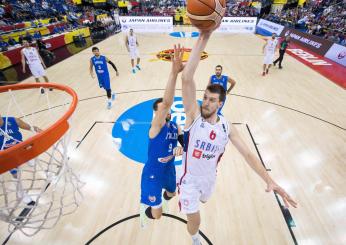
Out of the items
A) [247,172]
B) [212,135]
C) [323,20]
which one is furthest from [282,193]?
[323,20]

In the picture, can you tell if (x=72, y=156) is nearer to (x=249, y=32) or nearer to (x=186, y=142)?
(x=186, y=142)

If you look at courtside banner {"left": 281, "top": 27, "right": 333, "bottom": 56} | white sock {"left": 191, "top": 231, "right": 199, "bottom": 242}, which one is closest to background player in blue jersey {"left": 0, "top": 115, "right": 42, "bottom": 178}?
white sock {"left": 191, "top": 231, "right": 199, "bottom": 242}

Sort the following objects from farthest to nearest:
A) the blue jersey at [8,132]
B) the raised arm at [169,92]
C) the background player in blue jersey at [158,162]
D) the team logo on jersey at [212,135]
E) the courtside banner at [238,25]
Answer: the courtside banner at [238,25], the blue jersey at [8,132], the background player in blue jersey at [158,162], the team logo on jersey at [212,135], the raised arm at [169,92]

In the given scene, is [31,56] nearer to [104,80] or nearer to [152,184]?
[104,80]

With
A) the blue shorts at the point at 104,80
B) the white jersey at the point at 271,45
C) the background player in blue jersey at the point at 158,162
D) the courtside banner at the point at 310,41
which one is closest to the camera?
the background player in blue jersey at the point at 158,162

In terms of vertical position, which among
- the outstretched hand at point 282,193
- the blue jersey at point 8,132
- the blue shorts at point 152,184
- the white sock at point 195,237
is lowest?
the white sock at point 195,237

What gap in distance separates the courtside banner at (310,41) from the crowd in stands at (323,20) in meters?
0.42

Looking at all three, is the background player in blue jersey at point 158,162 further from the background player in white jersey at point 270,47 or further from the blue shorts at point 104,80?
the background player in white jersey at point 270,47

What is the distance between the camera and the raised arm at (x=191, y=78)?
181cm

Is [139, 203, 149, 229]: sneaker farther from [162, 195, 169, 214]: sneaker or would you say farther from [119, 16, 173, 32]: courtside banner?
[119, 16, 173, 32]: courtside banner

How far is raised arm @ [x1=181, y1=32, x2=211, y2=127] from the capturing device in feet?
5.95

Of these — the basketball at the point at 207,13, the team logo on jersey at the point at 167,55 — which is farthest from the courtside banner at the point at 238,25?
the basketball at the point at 207,13

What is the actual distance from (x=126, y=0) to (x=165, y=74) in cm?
2423

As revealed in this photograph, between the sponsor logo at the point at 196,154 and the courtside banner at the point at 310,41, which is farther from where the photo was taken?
Answer: the courtside banner at the point at 310,41
